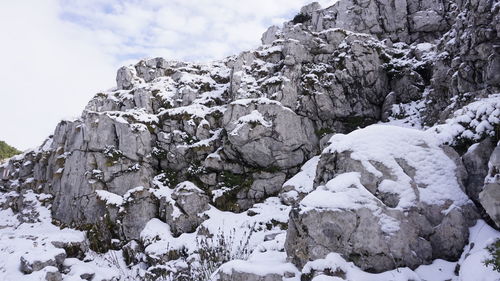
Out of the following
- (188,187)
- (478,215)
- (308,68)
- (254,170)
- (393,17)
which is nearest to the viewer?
(478,215)

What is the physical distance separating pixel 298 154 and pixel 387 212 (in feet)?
60.7

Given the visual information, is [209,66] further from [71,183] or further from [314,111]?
[71,183]

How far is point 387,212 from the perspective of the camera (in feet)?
37.9

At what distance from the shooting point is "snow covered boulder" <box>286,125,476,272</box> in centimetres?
1109

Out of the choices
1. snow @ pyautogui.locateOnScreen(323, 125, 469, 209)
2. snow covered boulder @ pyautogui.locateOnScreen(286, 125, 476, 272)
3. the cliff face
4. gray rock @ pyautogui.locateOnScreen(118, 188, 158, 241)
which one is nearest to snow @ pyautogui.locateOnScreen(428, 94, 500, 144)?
the cliff face

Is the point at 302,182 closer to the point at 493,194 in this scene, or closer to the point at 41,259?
the point at 493,194

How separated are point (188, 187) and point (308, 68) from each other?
1790 cm

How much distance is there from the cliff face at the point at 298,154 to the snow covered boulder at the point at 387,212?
5 centimetres

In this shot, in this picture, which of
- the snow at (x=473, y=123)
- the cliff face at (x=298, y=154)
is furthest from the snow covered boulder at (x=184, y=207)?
the snow at (x=473, y=123)

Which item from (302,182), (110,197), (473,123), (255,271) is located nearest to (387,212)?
(255,271)

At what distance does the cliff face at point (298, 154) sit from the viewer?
38.2 feet

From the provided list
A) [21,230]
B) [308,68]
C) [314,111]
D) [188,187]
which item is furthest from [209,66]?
[21,230]

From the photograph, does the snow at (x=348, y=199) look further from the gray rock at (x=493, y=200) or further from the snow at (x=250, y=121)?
the snow at (x=250, y=121)

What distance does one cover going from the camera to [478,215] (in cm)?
1165
